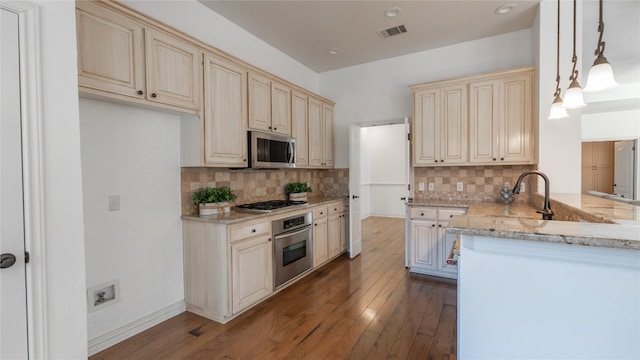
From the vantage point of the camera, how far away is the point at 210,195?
2.74 meters

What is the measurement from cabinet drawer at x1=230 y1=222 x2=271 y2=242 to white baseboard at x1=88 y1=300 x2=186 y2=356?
87 centimetres

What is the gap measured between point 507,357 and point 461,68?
12.3 feet

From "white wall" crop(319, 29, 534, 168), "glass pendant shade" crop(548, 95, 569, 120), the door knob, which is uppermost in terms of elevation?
"white wall" crop(319, 29, 534, 168)

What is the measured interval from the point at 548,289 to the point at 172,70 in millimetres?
2666

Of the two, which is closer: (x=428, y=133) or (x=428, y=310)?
(x=428, y=310)

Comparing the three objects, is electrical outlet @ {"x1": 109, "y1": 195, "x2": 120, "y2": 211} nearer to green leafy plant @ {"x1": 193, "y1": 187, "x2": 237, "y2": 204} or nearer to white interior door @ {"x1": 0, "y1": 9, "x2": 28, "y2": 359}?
green leafy plant @ {"x1": 193, "y1": 187, "x2": 237, "y2": 204}

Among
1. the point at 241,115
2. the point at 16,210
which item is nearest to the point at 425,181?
the point at 241,115

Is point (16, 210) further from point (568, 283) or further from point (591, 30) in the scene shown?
point (591, 30)

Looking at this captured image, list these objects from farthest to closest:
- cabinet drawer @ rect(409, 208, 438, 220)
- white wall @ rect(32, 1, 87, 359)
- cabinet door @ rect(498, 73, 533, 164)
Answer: cabinet drawer @ rect(409, 208, 438, 220)
cabinet door @ rect(498, 73, 533, 164)
white wall @ rect(32, 1, 87, 359)

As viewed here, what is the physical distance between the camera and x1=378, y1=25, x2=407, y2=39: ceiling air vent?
3.42 m

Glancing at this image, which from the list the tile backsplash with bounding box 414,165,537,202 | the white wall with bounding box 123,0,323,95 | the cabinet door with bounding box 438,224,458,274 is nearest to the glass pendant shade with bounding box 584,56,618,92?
the tile backsplash with bounding box 414,165,537,202

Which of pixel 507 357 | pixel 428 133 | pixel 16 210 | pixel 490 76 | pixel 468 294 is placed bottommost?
pixel 507 357

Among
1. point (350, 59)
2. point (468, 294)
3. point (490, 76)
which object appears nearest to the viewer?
point (468, 294)

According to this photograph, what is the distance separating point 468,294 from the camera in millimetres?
1125
